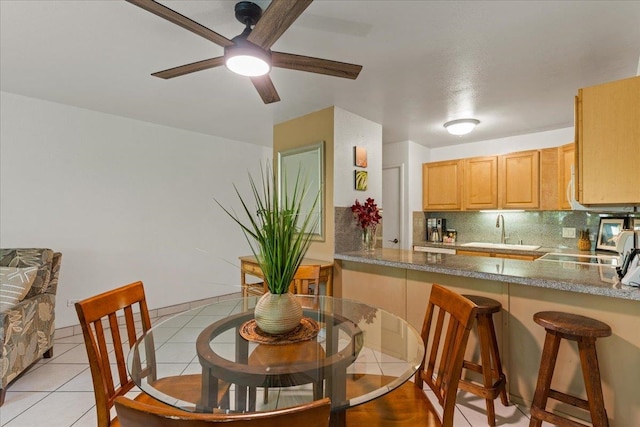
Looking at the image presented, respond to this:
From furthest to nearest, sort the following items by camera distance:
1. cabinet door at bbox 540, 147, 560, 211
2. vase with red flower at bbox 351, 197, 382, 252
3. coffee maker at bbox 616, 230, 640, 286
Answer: cabinet door at bbox 540, 147, 560, 211, vase with red flower at bbox 351, 197, 382, 252, coffee maker at bbox 616, 230, 640, 286

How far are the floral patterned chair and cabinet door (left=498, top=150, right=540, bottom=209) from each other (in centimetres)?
476

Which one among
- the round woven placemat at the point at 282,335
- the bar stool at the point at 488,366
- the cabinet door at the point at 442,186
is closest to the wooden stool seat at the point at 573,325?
the bar stool at the point at 488,366

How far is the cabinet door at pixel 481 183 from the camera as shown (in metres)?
3.91

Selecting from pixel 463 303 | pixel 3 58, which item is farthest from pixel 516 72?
pixel 3 58

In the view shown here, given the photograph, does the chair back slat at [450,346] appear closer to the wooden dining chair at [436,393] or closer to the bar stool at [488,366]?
the wooden dining chair at [436,393]

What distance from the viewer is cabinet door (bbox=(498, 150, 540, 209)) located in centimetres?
359

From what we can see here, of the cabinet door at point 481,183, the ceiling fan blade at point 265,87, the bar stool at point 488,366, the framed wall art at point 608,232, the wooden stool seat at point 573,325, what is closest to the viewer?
the wooden stool seat at point 573,325

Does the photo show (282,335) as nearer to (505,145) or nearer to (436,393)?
(436,393)

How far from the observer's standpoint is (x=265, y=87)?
6.52ft

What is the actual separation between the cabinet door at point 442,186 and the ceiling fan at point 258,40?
3.02 meters

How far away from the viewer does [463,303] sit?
1.23 metres

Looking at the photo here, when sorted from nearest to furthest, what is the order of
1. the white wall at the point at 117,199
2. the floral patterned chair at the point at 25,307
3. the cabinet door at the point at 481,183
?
the floral patterned chair at the point at 25,307, the white wall at the point at 117,199, the cabinet door at the point at 481,183

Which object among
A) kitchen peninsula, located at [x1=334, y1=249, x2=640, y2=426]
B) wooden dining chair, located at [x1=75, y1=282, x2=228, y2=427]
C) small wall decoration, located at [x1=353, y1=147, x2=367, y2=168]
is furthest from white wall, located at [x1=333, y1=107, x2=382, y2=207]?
wooden dining chair, located at [x1=75, y1=282, x2=228, y2=427]

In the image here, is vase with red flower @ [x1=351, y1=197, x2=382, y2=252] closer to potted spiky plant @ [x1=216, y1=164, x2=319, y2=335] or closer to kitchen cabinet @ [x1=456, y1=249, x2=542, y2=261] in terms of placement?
kitchen cabinet @ [x1=456, y1=249, x2=542, y2=261]
